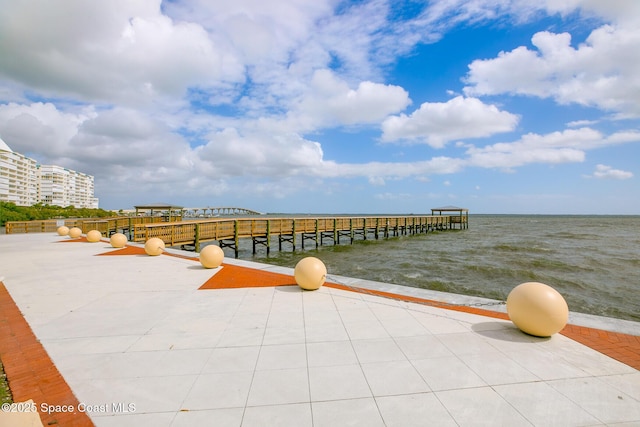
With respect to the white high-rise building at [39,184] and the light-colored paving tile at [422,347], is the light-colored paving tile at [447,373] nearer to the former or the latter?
the light-colored paving tile at [422,347]

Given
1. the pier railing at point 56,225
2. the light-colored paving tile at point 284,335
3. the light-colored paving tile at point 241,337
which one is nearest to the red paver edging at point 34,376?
the light-colored paving tile at point 241,337

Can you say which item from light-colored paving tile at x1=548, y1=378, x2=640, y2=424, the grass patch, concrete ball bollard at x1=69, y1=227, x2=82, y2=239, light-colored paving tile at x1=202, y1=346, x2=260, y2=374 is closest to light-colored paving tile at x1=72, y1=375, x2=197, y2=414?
light-colored paving tile at x1=202, y1=346, x2=260, y2=374

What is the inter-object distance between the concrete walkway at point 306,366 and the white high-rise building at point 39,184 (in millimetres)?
54999

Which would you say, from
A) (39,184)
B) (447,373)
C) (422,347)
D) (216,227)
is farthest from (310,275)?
(39,184)

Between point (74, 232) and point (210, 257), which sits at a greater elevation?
point (74, 232)

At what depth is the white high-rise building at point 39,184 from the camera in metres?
71.3

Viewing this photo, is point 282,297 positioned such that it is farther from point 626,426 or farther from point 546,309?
point 626,426

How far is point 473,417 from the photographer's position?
2863 mm

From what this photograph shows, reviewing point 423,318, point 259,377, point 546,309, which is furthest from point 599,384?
point 259,377

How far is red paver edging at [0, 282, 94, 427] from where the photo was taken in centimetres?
290

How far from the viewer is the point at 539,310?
14.8ft

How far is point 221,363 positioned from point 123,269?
7.47 metres

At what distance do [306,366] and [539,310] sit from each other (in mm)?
3468

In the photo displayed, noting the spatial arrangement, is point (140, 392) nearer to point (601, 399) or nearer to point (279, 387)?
point (279, 387)
